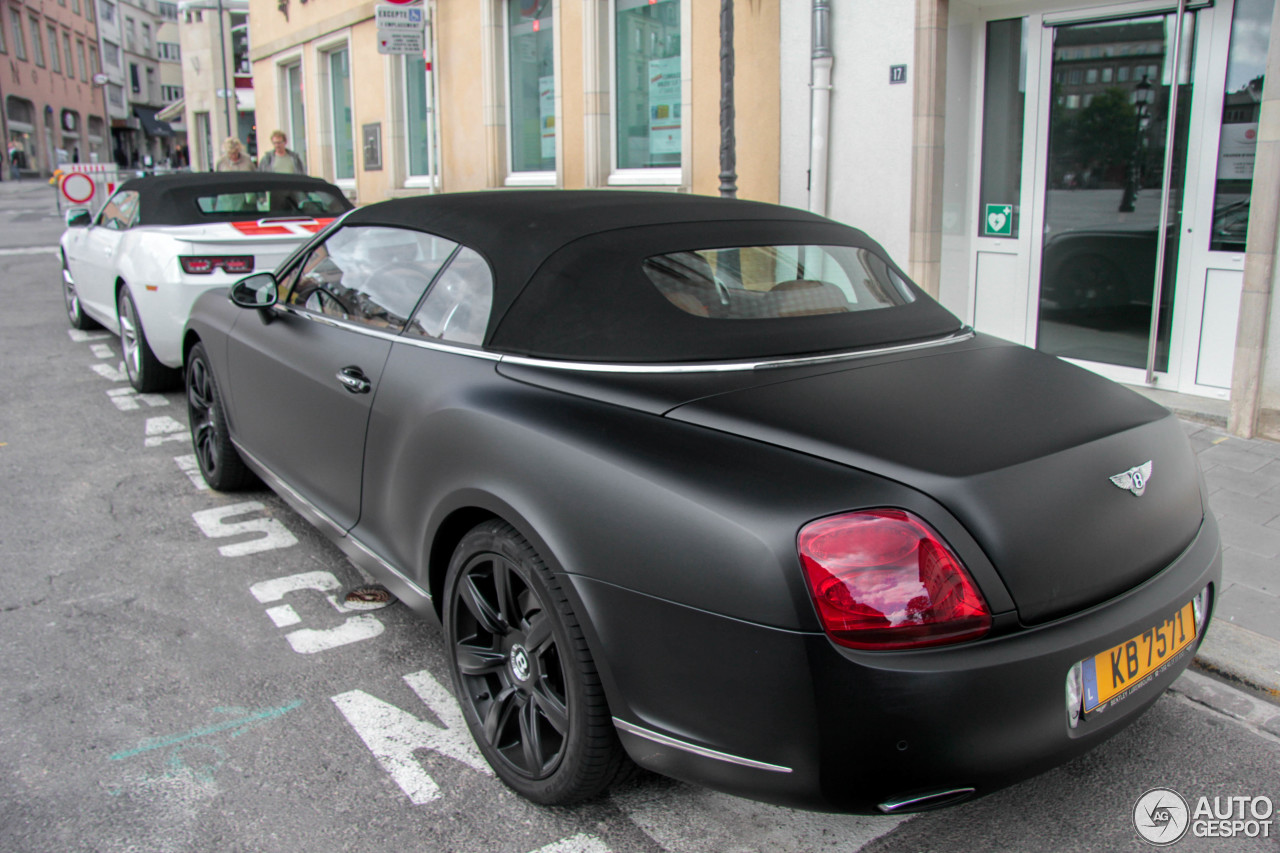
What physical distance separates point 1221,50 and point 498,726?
573 cm

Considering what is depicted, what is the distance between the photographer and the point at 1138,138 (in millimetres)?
6293

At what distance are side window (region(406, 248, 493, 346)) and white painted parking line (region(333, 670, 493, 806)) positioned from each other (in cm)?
110

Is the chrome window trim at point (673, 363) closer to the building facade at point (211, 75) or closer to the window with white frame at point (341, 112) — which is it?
the window with white frame at point (341, 112)

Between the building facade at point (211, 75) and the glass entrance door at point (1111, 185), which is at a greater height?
the building facade at point (211, 75)

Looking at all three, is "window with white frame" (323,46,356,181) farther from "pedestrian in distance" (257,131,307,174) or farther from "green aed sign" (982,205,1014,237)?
"green aed sign" (982,205,1014,237)

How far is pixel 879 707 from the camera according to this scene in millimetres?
1898

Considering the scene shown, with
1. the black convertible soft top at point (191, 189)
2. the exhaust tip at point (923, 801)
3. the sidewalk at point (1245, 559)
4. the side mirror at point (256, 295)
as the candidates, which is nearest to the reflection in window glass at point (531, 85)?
the black convertible soft top at point (191, 189)

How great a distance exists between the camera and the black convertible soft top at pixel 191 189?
7066 mm

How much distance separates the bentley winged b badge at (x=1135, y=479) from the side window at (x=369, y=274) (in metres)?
1.95

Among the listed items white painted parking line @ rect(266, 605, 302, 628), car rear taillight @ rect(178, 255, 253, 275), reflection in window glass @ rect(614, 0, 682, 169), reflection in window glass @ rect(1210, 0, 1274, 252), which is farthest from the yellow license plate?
reflection in window glass @ rect(614, 0, 682, 169)

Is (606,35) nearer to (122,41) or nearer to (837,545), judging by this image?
(837,545)

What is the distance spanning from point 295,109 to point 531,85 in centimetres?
864

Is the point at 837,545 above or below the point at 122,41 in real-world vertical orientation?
below

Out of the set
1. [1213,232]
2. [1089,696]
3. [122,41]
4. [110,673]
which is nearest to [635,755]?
[1089,696]
